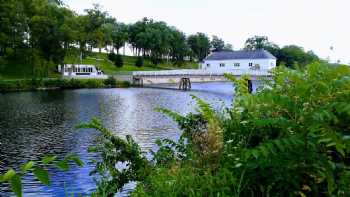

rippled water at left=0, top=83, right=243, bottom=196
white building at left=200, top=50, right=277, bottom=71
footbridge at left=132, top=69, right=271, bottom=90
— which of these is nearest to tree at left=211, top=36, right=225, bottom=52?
white building at left=200, top=50, right=277, bottom=71

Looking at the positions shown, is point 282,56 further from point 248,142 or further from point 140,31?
point 248,142

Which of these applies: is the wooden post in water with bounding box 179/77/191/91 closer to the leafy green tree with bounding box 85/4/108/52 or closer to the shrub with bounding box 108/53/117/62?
the leafy green tree with bounding box 85/4/108/52

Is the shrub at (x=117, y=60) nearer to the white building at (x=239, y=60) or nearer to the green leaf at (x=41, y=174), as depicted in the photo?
the white building at (x=239, y=60)

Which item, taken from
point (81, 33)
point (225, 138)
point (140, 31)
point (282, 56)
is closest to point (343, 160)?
point (225, 138)

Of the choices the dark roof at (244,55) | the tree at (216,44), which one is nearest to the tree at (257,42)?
the tree at (216,44)

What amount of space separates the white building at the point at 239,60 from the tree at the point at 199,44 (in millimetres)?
18086

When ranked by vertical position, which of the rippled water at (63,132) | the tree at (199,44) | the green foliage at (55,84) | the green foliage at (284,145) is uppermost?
the tree at (199,44)

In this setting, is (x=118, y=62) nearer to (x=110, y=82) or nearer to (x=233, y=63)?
(x=110, y=82)

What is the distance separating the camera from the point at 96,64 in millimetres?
116062

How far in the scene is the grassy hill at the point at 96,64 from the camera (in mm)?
88688

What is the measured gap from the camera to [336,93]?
395 cm

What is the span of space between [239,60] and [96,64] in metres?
48.9

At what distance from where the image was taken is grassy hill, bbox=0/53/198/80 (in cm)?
8869

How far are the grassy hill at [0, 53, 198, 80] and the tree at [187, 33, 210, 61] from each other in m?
4.60
